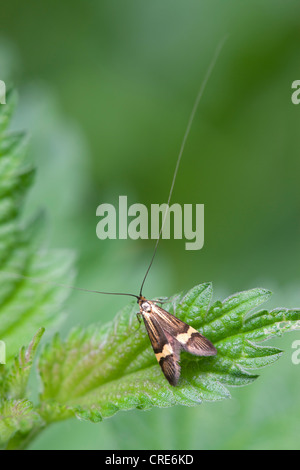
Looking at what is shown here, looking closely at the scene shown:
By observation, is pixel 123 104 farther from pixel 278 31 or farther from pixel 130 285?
pixel 130 285

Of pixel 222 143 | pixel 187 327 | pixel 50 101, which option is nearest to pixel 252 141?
pixel 222 143

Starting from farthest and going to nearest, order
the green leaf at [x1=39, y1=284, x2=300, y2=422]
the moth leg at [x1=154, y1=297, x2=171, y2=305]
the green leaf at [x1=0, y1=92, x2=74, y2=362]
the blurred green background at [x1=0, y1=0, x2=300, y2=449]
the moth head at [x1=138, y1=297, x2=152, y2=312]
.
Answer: the blurred green background at [x1=0, y1=0, x2=300, y2=449]
the green leaf at [x1=0, y1=92, x2=74, y2=362]
the moth head at [x1=138, y1=297, x2=152, y2=312]
the moth leg at [x1=154, y1=297, x2=171, y2=305]
the green leaf at [x1=39, y1=284, x2=300, y2=422]

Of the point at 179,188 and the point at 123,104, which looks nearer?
the point at 179,188

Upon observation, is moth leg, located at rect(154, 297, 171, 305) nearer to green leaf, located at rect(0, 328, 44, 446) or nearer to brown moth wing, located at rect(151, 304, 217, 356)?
brown moth wing, located at rect(151, 304, 217, 356)

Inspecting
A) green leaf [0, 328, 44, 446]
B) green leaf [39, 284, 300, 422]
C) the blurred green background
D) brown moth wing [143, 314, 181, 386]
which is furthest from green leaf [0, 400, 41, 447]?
the blurred green background

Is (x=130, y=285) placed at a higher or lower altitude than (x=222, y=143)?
lower

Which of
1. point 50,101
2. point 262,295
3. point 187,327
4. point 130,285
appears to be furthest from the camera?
point 50,101

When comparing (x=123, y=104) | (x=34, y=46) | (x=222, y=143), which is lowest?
(x=222, y=143)

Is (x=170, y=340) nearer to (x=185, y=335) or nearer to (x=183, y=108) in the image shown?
(x=185, y=335)
